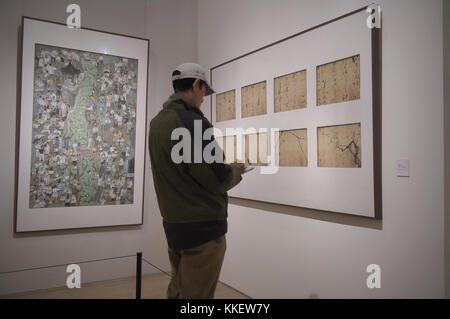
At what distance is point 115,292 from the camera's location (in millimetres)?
2961

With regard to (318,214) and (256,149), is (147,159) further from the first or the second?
(318,214)

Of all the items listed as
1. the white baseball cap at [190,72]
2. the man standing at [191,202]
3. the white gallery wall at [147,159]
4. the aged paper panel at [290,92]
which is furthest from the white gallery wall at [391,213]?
the white gallery wall at [147,159]

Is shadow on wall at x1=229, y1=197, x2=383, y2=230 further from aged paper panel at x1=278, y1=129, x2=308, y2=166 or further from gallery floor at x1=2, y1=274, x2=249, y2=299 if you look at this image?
gallery floor at x1=2, y1=274, x2=249, y2=299

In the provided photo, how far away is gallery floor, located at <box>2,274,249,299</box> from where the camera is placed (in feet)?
9.39

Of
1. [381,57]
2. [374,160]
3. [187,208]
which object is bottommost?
[187,208]

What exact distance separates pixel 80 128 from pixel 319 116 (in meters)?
2.26

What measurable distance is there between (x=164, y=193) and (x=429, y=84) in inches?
57.4

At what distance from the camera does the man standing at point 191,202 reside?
5.15ft

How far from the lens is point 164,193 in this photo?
64.1 inches

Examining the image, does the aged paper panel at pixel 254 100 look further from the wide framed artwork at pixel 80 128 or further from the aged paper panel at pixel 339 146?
the wide framed artwork at pixel 80 128

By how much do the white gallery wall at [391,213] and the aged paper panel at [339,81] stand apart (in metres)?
0.17

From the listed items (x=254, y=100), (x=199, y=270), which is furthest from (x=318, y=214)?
(x=254, y=100)
